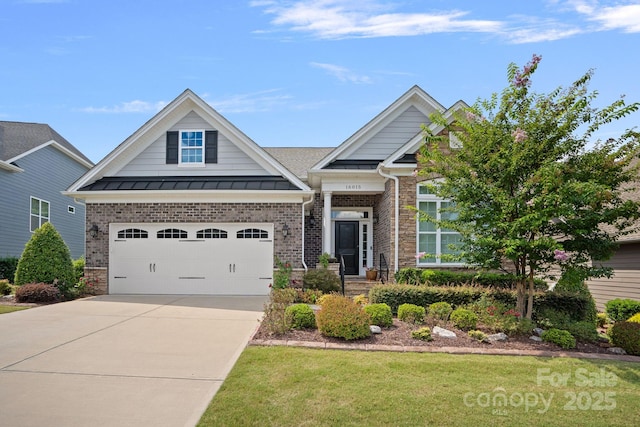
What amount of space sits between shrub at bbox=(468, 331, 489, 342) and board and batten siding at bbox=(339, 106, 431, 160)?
27.8 feet

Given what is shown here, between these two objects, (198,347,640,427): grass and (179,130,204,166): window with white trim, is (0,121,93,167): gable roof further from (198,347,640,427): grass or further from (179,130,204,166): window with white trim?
(198,347,640,427): grass

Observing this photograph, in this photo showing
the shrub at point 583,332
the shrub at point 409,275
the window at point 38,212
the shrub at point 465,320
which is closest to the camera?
the shrub at point 583,332

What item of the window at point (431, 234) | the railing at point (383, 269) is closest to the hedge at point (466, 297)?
the window at point (431, 234)

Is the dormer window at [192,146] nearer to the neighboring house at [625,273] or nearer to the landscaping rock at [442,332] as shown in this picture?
the landscaping rock at [442,332]

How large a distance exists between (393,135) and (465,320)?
847 cm

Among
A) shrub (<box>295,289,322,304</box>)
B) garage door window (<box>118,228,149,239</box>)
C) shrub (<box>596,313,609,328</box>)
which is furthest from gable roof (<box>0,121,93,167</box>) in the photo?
shrub (<box>596,313,609,328</box>)

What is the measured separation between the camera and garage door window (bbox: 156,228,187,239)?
14820 millimetres

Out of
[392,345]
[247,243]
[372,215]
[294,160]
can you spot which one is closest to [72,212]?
[294,160]

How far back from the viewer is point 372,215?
57.1 feet

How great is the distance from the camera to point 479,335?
8.23m

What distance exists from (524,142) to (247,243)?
8918 millimetres

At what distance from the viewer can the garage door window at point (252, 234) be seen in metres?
14.9

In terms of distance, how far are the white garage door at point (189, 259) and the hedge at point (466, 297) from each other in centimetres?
533

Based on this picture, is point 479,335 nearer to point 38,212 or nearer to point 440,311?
point 440,311
